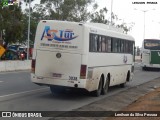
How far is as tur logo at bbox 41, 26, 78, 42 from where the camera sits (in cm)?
1741

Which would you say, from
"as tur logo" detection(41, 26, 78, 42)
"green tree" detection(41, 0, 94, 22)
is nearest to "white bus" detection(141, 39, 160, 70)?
"green tree" detection(41, 0, 94, 22)

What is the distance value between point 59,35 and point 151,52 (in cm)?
3438

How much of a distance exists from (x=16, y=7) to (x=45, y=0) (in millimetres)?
21617

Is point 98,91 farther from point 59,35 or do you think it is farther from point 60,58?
point 59,35

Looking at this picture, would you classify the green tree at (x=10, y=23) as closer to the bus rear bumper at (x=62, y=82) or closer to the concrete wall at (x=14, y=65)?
the concrete wall at (x=14, y=65)

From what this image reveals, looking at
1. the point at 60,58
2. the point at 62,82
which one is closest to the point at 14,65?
the point at 60,58

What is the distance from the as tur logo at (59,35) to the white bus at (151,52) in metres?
34.1

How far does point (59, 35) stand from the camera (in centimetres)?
1750

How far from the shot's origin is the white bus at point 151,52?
5072 cm

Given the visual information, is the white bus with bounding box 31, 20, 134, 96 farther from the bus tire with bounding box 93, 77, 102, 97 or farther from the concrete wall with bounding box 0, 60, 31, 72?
the concrete wall with bounding box 0, 60, 31, 72

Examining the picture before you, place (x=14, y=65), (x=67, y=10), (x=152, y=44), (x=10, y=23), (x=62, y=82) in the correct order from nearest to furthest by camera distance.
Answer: (x=62, y=82) → (x=14, y=65) → (x=152, y=44) → (x=10, y=23) → (x=67, y=10)

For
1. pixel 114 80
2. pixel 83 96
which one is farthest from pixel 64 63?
pixel 114 80

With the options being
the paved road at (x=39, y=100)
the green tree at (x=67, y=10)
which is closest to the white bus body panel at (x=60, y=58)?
the paved road at (x=39, y=100)

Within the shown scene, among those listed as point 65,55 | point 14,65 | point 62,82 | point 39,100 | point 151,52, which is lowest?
point 39,100
